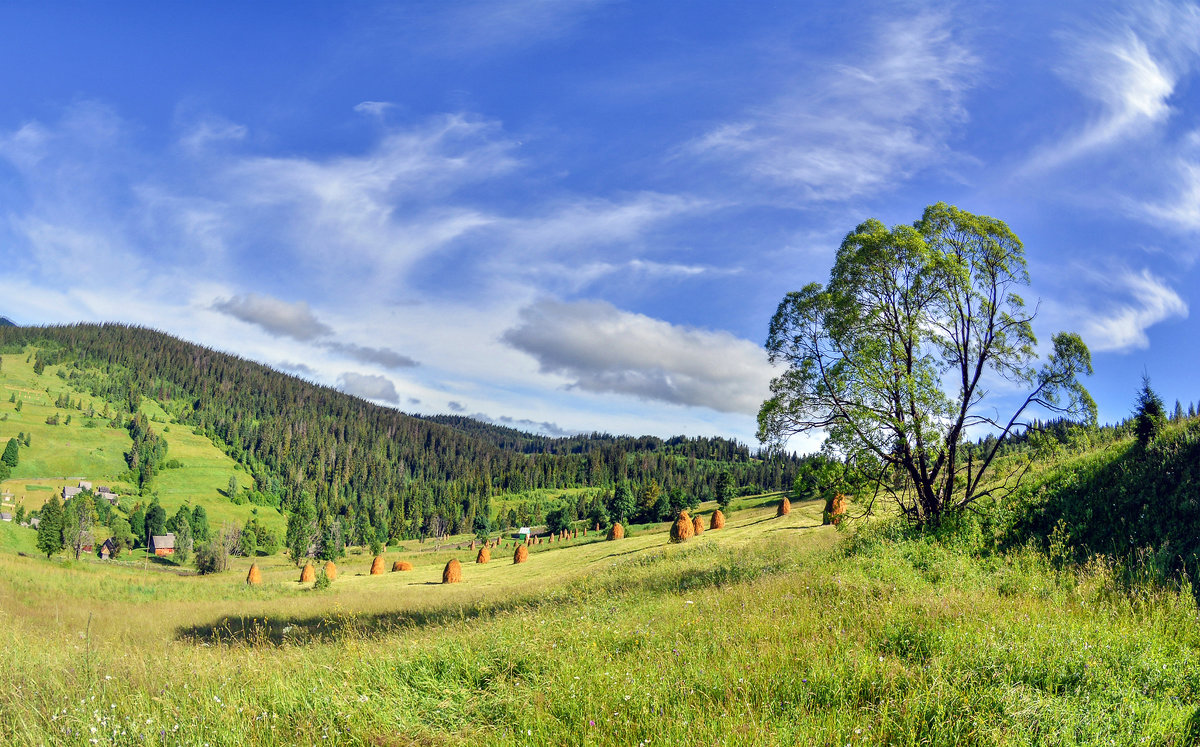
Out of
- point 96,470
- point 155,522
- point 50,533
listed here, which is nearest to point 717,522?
point 50,533

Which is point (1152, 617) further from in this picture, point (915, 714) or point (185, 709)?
point (185, 709)

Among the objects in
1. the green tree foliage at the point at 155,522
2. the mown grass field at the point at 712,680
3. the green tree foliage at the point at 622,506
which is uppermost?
the mown grass field at the point at 712,680

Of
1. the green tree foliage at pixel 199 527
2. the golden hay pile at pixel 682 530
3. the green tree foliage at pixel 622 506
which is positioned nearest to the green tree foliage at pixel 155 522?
the green tree foliage at pixel 199 527

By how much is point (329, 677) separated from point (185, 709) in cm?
141

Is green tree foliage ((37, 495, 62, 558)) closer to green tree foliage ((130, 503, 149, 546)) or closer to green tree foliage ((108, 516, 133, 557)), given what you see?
green tree foliage ((108, 516, 133, 557))

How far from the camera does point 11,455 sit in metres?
157

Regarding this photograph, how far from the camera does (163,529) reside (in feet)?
436

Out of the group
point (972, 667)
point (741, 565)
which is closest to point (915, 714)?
point (972, 667)

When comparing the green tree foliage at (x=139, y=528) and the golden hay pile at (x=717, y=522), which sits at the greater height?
the golden hay pile at (x=717, y=522)

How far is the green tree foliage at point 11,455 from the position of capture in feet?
513

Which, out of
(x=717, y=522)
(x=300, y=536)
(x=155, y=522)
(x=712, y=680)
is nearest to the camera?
(x=712, y=680)

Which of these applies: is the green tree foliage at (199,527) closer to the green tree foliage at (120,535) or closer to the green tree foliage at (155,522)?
the green tree foliage at (155,522)

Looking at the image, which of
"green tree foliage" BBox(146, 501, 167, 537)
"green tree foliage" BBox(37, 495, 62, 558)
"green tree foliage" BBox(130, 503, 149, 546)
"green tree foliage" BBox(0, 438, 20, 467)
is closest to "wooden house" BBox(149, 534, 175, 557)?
"green tree foliage" BBox(146, 501, 167, 537)

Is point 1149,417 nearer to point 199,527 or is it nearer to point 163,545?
point 163,545
